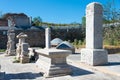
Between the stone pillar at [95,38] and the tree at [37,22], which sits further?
the tree at [37,22]

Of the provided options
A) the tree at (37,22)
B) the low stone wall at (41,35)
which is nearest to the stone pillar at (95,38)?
the low stone wall at (41,35)

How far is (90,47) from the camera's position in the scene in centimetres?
1044

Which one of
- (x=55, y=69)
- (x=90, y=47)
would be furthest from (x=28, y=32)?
(x=55, y=69)

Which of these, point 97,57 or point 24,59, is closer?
point 97,57

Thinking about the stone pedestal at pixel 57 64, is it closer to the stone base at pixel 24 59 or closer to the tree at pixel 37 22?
the stone base at pixel 24 59

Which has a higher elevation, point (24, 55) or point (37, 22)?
point (37, 22)

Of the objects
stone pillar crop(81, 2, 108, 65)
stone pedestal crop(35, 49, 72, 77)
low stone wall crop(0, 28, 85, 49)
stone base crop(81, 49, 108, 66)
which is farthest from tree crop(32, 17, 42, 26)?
stone pedestal crop(35, 49, 72, 77)

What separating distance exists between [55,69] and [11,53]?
1254 centimetres

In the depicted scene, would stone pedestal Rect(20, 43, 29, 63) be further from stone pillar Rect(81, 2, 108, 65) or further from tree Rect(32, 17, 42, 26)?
tree Rect(32, 17, 42, 26)

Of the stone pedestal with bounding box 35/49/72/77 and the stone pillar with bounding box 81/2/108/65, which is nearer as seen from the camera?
the stone pedestal with bounding box 35/49/72/77

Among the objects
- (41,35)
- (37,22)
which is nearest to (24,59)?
(41,35)

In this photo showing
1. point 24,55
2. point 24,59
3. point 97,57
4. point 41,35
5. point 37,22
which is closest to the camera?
point 97,57

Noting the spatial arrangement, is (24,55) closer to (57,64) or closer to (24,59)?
(24,59)

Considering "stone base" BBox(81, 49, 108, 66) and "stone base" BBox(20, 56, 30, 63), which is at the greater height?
"stone base" BBox(81, 49, 108, 66)
